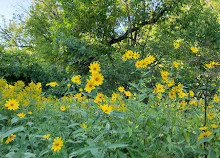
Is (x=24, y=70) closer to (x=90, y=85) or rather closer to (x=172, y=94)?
(x=90, y=85)

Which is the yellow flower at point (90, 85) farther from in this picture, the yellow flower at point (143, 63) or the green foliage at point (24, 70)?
the green foliage at point (24, 70)

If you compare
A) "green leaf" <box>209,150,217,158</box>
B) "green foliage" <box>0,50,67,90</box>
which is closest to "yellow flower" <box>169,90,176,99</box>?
"green leaf" <box>209,150,217,158</box>

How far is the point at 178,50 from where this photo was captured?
575cm

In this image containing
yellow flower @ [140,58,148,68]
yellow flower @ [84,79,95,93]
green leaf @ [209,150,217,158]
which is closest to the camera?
green leaf @ [209,150,217,158]

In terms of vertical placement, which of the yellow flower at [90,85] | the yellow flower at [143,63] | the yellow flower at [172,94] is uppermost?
the yellow flower at [143,63]

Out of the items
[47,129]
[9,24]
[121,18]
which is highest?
[9,24]

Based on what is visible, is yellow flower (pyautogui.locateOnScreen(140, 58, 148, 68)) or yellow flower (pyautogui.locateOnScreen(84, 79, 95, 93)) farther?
yellow flower (pyautogui.locateOnScreen(140, 58, 148, 68))

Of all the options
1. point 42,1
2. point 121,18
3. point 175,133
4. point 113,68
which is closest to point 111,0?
point 121,18

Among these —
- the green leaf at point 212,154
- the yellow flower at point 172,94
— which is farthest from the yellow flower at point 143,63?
the green leaf at point 212,154

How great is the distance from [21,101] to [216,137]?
5.64 feet

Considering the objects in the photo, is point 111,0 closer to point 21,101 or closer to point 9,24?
point 21,101

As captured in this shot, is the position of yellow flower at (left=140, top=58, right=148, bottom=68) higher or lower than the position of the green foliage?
lower

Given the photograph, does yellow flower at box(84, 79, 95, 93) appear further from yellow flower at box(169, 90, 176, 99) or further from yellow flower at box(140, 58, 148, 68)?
yellow flower at box(169, 90, 176, 99)

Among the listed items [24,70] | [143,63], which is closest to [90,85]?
[143,63]
